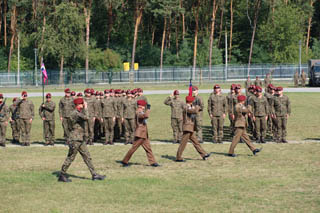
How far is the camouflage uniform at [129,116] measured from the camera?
1822cm

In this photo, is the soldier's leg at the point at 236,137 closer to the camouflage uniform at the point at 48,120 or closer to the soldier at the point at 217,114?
the soldier at the point at 217,114

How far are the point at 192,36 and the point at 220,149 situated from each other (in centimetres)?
6479

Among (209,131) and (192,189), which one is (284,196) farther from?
(209,131)

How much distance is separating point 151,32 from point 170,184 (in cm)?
7158

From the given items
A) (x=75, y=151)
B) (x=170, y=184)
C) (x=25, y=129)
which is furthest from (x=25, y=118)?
(x=170, y=184)

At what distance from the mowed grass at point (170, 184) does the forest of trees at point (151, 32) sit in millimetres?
49151

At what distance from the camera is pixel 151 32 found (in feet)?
270

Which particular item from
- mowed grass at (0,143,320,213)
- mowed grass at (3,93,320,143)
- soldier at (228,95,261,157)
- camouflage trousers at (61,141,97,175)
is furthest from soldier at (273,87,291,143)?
camouflage trousers at (61,141,97,175)

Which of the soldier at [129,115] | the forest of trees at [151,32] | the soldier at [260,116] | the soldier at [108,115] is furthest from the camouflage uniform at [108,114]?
the forest of trees at [151,32]

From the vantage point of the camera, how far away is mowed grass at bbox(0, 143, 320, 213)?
10.3 meters

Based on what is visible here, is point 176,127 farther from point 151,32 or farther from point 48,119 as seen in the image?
point 151,32

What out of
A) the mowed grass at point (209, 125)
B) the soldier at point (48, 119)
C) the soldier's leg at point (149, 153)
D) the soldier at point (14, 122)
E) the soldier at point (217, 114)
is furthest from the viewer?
the mowed grass at point (209, 125)

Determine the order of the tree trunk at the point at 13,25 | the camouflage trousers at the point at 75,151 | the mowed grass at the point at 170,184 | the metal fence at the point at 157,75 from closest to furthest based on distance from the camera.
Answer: the mowed grass at the point at 170,184 < the camouflage trousers at the point at 75,151 < the metal fence at the point at 157,75 < the tree trunk at the point at 13,25

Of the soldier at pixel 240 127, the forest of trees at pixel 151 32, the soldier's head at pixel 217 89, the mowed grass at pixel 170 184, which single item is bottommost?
the mowed grass at pixel 170 184
